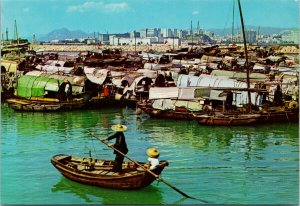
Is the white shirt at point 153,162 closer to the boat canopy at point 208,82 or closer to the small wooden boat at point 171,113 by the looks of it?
the small wooden boat at point 171,113

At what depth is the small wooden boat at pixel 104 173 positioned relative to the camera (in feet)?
26.0

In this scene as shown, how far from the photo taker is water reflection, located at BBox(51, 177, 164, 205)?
797 centimetres

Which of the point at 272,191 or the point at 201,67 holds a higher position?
the point at 201,67

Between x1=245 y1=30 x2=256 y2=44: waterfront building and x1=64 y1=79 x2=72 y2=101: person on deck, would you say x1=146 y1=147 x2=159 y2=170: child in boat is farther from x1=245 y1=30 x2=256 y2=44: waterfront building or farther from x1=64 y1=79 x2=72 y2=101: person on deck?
x1=245 y1=30 x2=256 y2=44: waterfront building

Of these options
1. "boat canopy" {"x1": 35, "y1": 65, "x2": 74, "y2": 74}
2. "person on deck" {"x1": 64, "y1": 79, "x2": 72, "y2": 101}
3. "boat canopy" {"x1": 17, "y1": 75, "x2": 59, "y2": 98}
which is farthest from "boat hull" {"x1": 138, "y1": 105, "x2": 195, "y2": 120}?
"boat canopy" {"x1": 35, "y1": 65, "x2": 74, "y2": 74}

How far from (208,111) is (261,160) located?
439cm

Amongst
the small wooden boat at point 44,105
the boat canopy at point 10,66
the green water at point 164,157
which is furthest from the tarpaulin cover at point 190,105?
the boat canopy at point 10,66

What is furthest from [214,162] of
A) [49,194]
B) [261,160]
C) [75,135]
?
[75,135]

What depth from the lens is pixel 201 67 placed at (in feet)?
→ 80.1

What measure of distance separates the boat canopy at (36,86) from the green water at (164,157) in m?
1.08

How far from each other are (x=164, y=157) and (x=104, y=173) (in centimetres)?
278

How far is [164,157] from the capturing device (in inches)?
431

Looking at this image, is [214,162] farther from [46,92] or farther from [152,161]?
[46,92]

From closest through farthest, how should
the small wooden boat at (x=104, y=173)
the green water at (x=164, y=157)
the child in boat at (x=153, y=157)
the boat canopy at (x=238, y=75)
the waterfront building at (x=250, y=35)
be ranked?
the child in boat at (x=153, y=157) < the small wooden boat at (x=104, y=173) < the green water at (x=164, y=157) < the boat canopy at (x=238, y=75) < the waterfront building at (x=250, y=35)
